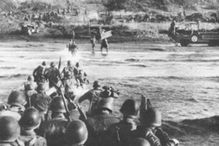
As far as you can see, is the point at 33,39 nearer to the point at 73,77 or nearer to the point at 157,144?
→ the point at 73,77

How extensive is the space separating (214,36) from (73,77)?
8.37m

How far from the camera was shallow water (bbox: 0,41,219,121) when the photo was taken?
7.45 metres

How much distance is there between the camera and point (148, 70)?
10.7 m

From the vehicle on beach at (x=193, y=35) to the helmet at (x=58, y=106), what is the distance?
11.4 m

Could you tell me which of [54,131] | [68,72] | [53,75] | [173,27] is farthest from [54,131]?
[173,27]

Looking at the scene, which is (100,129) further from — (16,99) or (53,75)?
(53,75)

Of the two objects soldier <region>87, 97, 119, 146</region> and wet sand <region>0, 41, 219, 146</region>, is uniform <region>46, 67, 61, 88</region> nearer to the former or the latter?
wet sand <region>0, 41, 219, 146</region>

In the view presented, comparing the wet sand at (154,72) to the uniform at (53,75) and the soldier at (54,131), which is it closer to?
the uniform at (53,75)

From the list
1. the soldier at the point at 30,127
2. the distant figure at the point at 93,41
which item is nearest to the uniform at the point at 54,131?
the soldier at the point at 30,127

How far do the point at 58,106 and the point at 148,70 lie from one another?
7382mm

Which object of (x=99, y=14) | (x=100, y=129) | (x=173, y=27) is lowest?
(x=100, y=129)

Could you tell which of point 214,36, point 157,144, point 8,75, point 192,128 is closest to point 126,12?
point 214,36

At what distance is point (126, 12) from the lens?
1312cm

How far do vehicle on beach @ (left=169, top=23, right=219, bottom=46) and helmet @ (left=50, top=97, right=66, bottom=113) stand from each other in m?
11.4
